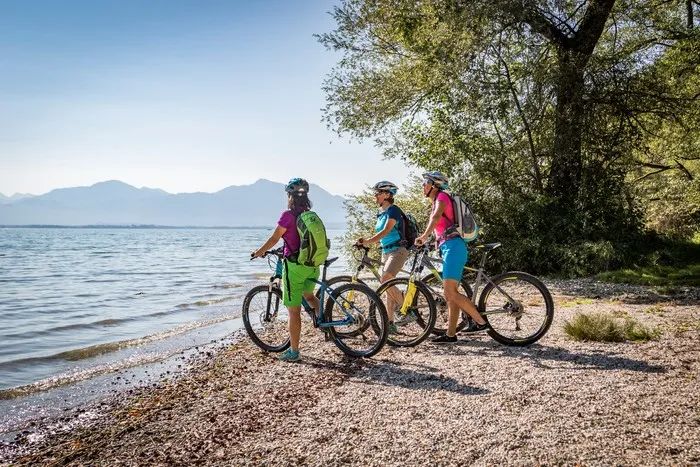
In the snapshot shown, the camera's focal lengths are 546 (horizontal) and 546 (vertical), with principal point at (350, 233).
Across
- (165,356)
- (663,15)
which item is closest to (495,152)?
(663,15)

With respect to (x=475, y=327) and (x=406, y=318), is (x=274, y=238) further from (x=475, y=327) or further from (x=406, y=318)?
(x=475, y=327)

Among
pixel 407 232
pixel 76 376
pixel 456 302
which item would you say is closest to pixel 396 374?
pixel 456 302

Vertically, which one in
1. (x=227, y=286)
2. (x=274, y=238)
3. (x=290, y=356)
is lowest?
(x=227, y=286)

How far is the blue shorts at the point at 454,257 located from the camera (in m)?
7.32

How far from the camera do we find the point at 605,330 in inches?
306

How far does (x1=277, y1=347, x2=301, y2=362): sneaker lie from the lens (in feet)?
25.4

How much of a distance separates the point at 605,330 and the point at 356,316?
3554 millimetres

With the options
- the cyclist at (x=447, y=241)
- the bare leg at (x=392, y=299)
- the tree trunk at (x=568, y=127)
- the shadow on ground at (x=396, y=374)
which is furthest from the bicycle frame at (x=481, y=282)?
the tree trunk at (x=568, y=127)

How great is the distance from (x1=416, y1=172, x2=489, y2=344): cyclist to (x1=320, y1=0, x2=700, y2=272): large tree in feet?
30.9

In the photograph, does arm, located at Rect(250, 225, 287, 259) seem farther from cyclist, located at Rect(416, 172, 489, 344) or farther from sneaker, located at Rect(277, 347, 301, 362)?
cyclist, located at Rect(416, 172, 489, 344)

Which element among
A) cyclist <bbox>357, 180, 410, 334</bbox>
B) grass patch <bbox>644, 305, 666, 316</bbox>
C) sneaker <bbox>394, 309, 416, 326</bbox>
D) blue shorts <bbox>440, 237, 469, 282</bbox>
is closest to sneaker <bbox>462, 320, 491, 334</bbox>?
sneaker <bbox>394, 309, 416, 326</bbox>

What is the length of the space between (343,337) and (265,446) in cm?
334

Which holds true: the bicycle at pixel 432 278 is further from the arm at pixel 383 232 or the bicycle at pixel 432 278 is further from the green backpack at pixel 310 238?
the green backpack at pixel 310 238

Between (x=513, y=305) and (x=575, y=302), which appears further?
(x=575, y=302)
